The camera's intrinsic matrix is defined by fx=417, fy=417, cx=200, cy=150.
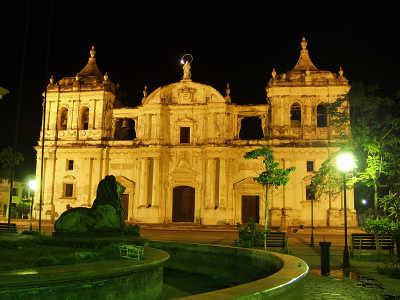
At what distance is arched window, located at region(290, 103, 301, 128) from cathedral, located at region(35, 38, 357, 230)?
0.09 m

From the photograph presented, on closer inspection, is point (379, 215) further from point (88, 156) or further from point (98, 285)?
point (88, 156)

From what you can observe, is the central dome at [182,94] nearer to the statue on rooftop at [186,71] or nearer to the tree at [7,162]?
the statue on rooftop at [186,71]

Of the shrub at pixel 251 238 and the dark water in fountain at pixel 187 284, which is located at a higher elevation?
the shrub at pixel 251 238

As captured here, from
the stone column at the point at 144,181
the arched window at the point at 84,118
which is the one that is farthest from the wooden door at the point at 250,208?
the arched window at the point at 84,118

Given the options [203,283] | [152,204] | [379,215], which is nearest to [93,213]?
[203,283]

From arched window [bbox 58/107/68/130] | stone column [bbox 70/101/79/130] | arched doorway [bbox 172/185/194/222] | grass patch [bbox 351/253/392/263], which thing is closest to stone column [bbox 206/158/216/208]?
arched doorway [bbox 172/185/194/222]

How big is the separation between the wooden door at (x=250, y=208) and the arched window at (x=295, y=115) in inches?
284

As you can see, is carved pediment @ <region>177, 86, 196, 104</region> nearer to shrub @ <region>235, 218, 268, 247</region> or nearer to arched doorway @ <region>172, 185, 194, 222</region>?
arched doorway @ <region>172, 185, 194, 222</region>

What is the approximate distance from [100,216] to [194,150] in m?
22.7

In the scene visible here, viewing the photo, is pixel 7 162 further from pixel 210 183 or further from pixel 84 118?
pixel 210 183

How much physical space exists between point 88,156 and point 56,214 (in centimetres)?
569

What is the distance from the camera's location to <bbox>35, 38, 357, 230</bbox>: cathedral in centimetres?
3347

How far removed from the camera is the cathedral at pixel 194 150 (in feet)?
110

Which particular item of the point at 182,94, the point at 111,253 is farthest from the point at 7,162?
the point at 111,253
